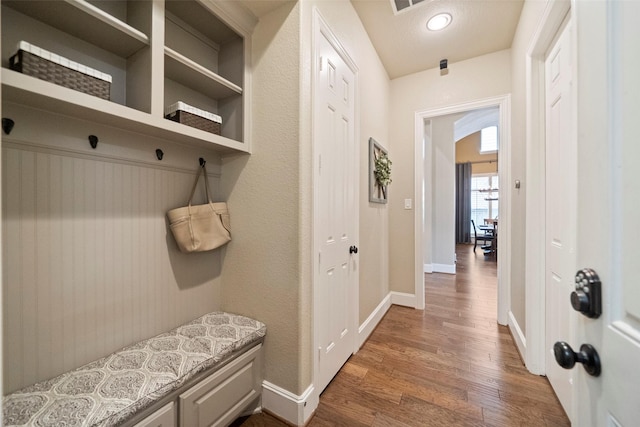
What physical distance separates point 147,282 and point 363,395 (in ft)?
4.79

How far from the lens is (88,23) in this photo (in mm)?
1041

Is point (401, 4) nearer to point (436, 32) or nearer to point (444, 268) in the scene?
point (436, 32)

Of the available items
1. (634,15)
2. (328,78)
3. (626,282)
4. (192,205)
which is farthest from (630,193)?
(192,205)

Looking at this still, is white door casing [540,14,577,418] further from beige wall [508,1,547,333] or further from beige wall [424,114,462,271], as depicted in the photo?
beige wall [424,114,462,271]

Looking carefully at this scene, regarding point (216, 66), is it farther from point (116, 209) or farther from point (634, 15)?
point (634, 15)

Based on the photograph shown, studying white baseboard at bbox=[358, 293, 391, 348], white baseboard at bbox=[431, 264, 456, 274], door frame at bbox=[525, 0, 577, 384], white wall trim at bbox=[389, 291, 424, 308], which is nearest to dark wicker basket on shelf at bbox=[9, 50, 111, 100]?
white baseboard at bbox=[358, 293, 391, 348]

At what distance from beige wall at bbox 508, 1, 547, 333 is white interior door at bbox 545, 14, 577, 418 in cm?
32

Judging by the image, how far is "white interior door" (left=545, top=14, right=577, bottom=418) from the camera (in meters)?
1.36

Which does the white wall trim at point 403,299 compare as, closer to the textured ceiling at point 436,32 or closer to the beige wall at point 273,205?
the beige wall at point 273,205

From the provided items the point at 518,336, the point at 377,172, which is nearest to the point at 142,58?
the point at 377,172

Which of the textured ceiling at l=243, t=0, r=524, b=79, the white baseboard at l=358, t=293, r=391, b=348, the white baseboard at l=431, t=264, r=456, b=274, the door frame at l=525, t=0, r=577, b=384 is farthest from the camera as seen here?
the white baseboard at l=431, t=264, r=456, b=274

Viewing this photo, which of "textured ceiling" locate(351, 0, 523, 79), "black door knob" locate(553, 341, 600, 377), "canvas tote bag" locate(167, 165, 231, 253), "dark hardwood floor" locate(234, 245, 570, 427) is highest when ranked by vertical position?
"textured ceiling" locate(351, 0, 523, 79)

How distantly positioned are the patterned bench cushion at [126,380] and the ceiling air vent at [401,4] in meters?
2.63

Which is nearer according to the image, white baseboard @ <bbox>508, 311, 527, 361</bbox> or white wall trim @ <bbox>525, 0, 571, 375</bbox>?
white wall trim @ <bbox>525, 0, 571, 375</bbox>
